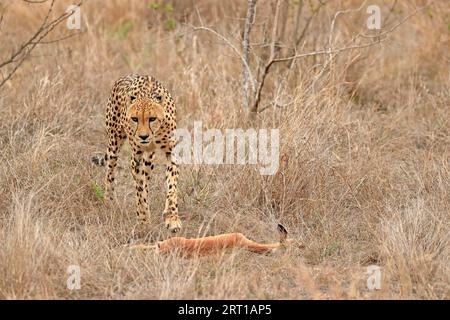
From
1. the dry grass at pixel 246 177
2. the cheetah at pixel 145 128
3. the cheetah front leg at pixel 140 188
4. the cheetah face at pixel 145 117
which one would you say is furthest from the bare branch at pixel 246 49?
the cheetah face at pixel 145 117

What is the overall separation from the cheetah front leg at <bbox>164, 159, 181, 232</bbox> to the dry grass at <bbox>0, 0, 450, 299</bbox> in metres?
0.07

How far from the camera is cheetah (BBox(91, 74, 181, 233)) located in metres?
5.22

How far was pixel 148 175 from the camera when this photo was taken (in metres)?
5.59

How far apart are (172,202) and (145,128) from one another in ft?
1.61

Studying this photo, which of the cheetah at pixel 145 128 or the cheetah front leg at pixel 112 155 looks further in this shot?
the cheetah front leg at pixel 112 155

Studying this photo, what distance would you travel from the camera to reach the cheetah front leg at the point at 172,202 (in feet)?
17.4

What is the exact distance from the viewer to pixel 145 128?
5188 mm

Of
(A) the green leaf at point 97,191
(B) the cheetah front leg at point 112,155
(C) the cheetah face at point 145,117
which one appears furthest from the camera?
(B) the cheetah front leg at point 112,155

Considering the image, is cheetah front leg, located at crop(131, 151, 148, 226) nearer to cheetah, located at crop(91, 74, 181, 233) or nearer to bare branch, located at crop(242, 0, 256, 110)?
cheetah, located at crop(91, 74, 181, 233)

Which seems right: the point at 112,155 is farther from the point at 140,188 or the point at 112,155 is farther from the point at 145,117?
the point at 145,117

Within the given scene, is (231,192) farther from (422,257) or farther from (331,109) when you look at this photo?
(422,257)

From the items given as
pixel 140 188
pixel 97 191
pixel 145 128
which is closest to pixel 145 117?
pixel 145 128

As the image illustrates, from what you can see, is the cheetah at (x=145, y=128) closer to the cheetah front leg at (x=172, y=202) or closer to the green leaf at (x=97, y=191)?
the cheetah front leg at (x=172, y=202)
